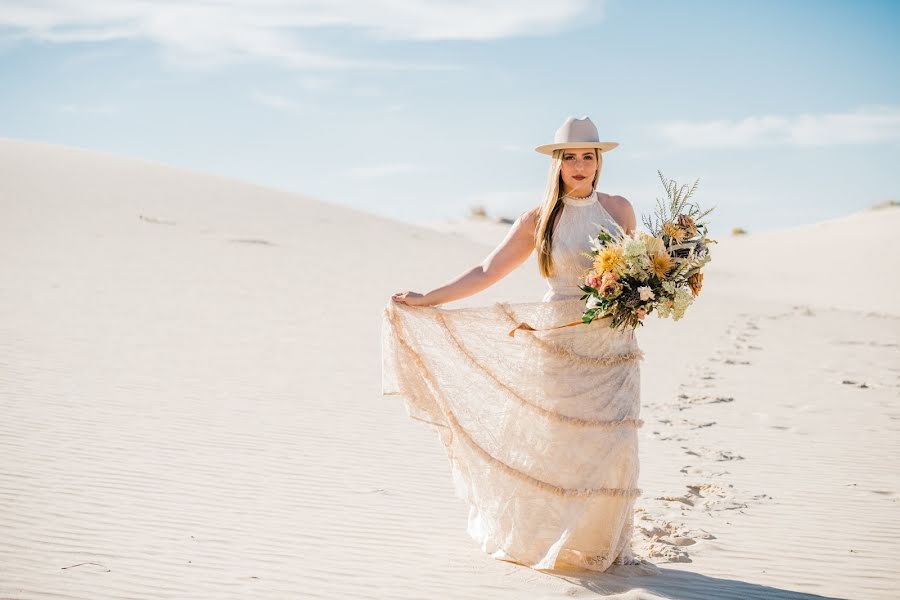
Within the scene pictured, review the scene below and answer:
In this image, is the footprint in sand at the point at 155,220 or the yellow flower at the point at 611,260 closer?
the yellow flower at the point at 611,260

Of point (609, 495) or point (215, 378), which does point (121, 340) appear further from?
point (609, 495)

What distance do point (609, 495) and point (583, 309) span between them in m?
1.02

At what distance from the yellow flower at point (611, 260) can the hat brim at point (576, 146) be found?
638mm

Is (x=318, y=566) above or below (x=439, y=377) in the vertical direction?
below

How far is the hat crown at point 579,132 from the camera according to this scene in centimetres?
477

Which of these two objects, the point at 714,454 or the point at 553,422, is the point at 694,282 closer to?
the point at 553,422

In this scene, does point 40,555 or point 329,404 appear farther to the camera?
point 329,404

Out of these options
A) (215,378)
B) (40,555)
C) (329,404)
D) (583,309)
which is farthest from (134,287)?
(583,309)

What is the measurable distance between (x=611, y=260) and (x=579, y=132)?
0.80m

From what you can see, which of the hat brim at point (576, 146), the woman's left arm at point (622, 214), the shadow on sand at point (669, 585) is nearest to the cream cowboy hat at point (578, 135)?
the hat brim at point (576, 146)

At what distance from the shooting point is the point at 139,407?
8.73 metres

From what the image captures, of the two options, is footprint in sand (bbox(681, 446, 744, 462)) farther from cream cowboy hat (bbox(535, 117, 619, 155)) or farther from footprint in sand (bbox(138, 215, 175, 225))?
footprint in sand (bbox(138, 215, 175, 225))

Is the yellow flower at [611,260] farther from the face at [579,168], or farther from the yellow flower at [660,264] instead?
the face at [579,168]

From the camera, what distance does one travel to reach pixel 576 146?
477cm
